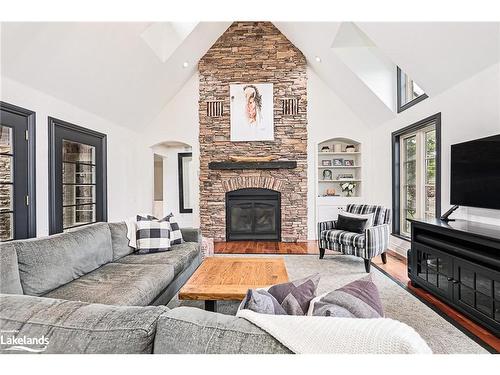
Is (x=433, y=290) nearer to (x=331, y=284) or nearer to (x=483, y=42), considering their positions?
(x=331, y=284)

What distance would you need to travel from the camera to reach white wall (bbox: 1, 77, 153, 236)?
3152 millimetres

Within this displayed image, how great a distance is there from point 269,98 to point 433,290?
4293 mm

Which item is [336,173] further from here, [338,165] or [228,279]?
[228,279]

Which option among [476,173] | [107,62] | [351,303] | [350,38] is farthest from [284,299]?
[350,38]

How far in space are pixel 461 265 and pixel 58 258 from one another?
10.2 feet

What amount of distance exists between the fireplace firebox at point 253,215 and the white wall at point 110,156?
1.77 meters

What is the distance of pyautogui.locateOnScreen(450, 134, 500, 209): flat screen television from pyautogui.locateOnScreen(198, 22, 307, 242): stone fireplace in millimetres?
2967

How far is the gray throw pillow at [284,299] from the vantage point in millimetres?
933

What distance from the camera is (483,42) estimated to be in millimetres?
2666

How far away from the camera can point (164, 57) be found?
180 inches

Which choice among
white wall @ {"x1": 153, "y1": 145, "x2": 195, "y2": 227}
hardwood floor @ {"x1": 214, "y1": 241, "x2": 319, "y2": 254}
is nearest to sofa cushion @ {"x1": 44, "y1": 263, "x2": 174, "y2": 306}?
hardwood floor @ {"x1": 214, "y1": 241, "x2": 319, "y2": 254}

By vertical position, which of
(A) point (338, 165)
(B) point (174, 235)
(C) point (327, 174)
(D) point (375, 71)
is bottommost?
(B) point (174, 235)

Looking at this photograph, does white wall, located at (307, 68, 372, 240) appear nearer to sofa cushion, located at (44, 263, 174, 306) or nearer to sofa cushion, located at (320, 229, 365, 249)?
sofa cushion, located at (320, 229, 365, 249)

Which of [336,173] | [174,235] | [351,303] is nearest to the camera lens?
[351,303]
